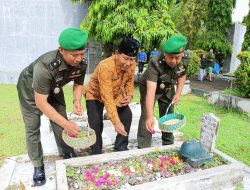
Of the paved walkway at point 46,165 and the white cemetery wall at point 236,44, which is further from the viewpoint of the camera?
the white cemetery wall at point 236,44

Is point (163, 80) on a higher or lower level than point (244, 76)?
higher

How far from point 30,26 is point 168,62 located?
23.6ft

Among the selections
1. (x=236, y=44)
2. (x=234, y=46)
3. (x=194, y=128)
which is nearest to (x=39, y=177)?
(x=194, y=128)

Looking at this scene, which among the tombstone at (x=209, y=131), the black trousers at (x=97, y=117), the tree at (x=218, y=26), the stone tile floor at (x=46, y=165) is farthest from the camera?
the tree at (x=218, y=26)

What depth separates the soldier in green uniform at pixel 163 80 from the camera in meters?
3.31

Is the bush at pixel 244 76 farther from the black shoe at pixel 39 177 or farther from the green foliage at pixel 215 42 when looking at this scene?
the green foliage at pixel 215 42

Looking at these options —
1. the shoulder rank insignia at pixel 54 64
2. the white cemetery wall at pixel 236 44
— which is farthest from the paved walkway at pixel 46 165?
the white cemetery wall at pixel 236 44

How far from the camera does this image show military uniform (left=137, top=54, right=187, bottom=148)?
11.9 feet

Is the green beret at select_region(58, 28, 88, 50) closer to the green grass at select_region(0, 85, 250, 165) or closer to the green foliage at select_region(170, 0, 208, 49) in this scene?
the green grass at select_region(0, 85, 250, 165)

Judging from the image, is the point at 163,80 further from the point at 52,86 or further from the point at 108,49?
the point at 108,49

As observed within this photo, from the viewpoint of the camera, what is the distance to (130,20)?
8.20m

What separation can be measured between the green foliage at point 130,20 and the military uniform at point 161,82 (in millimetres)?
4315

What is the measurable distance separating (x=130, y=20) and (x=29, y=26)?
3536 millimetres

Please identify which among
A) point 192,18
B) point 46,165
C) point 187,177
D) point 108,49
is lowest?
point 46,165
